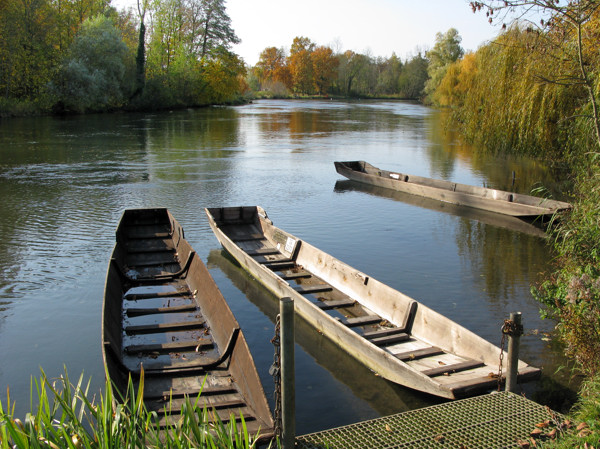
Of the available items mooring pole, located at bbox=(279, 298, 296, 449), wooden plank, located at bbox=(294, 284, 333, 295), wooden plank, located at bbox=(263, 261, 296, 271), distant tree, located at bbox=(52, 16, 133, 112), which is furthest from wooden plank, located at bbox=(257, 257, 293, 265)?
distant tree, located at bbox=(52, 16, 133, 112)

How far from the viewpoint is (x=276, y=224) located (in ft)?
50.5

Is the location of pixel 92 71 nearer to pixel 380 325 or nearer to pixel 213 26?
pixel 213 26

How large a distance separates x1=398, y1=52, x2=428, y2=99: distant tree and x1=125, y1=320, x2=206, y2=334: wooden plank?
320 feet

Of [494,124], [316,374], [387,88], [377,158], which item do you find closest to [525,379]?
[316,374]

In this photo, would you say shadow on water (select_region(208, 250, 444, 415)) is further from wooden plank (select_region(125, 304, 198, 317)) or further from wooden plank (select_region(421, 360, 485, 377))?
wooden plank (select_region(125, 304, 198, 317))

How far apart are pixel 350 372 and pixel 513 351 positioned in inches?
94.2

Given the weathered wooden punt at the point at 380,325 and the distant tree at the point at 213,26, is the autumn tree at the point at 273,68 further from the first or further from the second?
the weathered wooden punt at the point at 380,325

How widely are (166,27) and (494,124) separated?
61350 mm

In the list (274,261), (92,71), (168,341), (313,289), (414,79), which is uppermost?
(414,79)

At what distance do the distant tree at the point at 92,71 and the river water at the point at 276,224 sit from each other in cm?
1737

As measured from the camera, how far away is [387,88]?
116812mm

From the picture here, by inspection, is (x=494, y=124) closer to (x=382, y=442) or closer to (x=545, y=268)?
(x=545, y=268)

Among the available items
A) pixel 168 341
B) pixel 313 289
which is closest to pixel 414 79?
pixel 313 289


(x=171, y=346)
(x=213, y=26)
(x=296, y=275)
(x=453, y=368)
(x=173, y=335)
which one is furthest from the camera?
(x=213, y=26)
